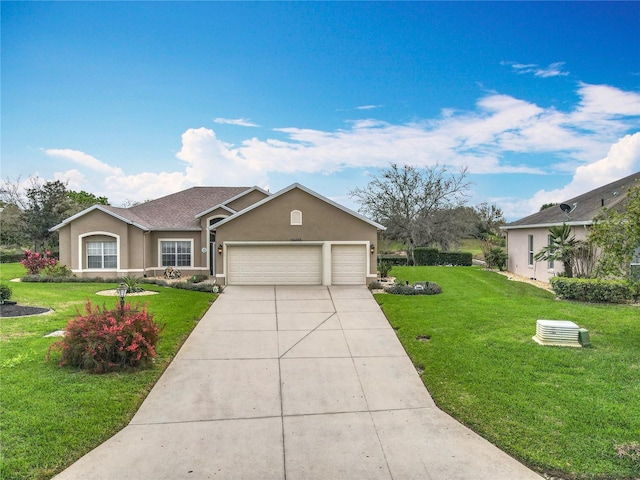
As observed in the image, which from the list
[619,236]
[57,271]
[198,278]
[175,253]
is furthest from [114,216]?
[619,236]

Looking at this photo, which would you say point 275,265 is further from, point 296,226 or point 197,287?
point 197,287

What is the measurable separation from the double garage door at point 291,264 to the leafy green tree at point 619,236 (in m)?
10.3

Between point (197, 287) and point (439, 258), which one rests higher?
point (439, 258)

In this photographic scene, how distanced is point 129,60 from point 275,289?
10571 mm

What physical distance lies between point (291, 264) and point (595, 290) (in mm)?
12053

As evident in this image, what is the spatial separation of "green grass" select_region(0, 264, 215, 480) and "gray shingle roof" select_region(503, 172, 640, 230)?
16576mm

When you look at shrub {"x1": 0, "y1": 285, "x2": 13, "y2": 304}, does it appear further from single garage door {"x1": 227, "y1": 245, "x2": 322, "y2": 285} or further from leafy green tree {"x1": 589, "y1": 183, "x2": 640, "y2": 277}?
leafy green tree {"x1": 589, "y1": 183, "x2": 640, "y2": 277}

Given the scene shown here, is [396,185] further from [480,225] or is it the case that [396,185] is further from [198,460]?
[198,460]

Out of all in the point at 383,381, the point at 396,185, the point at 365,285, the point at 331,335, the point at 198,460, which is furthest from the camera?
the point at 396,185

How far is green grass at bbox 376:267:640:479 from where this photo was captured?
5254 millimetres

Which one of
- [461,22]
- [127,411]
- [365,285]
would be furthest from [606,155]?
[127,411]

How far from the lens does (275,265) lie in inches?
734

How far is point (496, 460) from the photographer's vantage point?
512 centimetres

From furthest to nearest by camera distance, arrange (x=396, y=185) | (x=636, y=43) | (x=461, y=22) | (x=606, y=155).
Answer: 1. (x=396, y=185)
2. (x=606, y=155)
3. (x=461, y=22)
4. (x=636, y=43)
